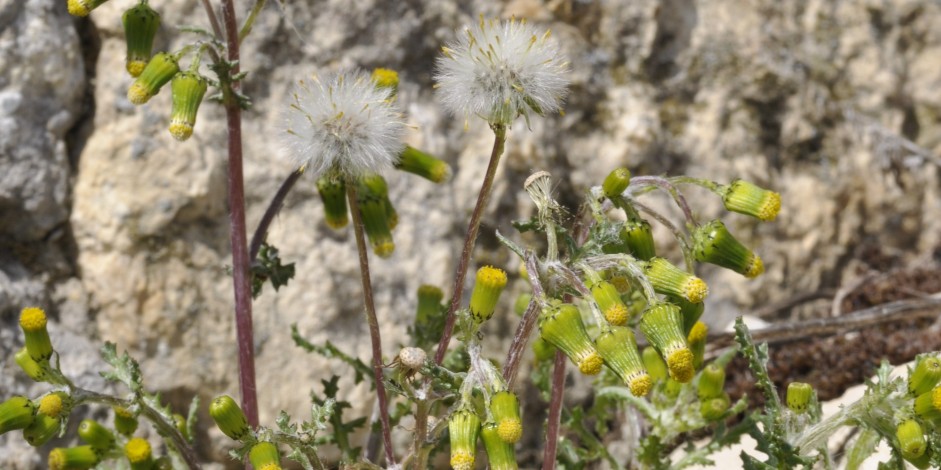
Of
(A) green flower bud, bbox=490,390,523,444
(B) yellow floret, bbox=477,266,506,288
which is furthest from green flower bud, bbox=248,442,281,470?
(B) yellow floret, bbox=477,266,506,288

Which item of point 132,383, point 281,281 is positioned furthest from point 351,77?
point 132,383

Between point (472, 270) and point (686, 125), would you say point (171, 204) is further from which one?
point (686, 125)

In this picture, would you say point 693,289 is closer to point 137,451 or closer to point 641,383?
point 641,383

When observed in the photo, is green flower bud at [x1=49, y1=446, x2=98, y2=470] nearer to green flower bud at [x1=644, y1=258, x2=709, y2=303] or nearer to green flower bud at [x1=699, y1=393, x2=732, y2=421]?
green flower bud at [x1=644, y1=258, x2=709, y2=303]

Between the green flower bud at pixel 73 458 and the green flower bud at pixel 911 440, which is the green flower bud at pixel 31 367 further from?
the green flower bud at pixel 911 440

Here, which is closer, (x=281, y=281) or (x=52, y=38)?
(x=281, y=281)

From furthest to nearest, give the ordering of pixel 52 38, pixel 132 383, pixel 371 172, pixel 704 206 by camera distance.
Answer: pixel 704 206 < pixel 52 38 < pixel 132 383 < pixel 371 172
